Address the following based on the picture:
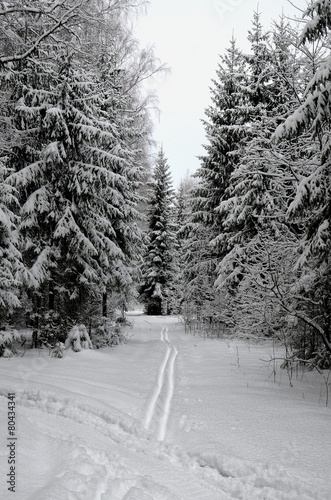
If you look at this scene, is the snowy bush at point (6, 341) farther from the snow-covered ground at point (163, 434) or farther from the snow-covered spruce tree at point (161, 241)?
the snow-covered spruce tree at point (161, 241)

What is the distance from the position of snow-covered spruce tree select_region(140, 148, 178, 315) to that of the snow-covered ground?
21.7 meters

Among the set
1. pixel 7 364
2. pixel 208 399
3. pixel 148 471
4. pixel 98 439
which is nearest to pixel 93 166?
pixel 7 364

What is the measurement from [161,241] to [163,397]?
81.2 feet

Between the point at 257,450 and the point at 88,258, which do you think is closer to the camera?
the point at 257,450

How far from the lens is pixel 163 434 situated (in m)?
5.23

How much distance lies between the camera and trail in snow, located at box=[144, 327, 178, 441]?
562cm

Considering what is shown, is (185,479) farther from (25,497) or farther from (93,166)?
(93,166)

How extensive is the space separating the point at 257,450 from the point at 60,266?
30.2 feet

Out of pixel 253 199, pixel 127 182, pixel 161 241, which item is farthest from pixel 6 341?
pixel 161 241

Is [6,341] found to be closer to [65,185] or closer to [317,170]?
[65,185]

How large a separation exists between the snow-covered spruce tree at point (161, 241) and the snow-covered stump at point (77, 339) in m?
18.8

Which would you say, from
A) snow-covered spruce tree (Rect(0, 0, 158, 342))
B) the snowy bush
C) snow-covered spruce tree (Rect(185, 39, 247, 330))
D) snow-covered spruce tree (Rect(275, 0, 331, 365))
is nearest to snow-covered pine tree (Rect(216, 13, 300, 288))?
snow-covered spruce tree (Rect(185, 39, 247, 330))

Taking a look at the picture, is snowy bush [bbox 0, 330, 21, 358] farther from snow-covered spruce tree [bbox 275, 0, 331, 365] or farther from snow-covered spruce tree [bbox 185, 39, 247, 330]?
snow-covered spruce tree [bbox 185, 39, 247, 330]

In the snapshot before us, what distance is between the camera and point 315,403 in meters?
6.45
